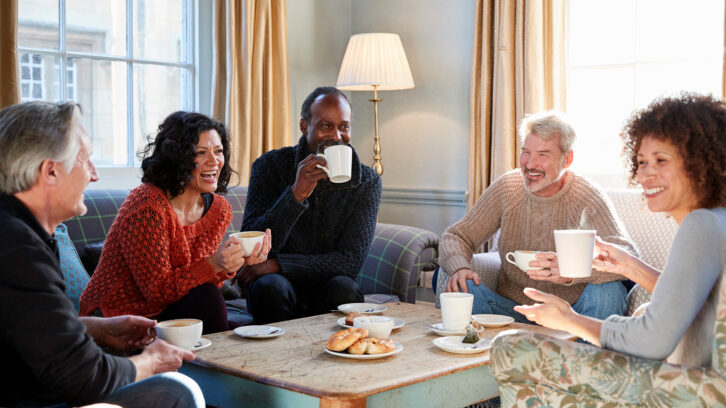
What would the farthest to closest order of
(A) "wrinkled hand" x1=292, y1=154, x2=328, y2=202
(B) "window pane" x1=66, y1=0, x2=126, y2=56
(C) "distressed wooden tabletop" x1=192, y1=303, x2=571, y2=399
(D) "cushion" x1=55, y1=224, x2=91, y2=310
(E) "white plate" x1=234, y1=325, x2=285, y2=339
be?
(B) "window pane" x1=66, y1=0, x2=126, y2=56
(A) "wrinkled hand" x1=292, y1=154, x2=328, y2=202
(D) "cushion" x1=55, y1=224, x2=91, y2=310
(E) "white plate" x1=234, y1=325, x2=285, y2=339
(C) "distressed wooden tabletop" x1=192, y1=303, x2=571, y2=399

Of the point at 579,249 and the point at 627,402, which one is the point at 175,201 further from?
the point at 627,402

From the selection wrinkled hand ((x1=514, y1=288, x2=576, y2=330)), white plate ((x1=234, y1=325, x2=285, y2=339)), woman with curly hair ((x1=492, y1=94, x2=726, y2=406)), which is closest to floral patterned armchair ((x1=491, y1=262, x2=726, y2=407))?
woman with curly hair ((x1=492, y1=94, x2=726, y2=406))

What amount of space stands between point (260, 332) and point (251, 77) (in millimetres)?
2188

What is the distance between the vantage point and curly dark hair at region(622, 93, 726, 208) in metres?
1.40

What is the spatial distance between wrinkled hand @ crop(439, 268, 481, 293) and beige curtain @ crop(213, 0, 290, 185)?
154 centimetres

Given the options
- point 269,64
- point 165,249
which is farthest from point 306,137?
point 269,64

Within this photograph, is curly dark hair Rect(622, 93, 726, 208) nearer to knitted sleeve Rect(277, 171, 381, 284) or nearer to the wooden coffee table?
the wooden coffee table

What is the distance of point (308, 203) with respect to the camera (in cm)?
287

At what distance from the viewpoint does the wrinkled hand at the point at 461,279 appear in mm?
2633

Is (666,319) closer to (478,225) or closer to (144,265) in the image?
(144,265)

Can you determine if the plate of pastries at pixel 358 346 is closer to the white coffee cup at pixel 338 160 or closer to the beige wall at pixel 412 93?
the white coffee cup at pixel 338 160

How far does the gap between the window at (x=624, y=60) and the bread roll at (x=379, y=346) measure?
2.14 metres

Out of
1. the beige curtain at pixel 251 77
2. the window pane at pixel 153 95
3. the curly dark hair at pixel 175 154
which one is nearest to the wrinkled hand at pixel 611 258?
the curly dark hair at pixel 175 154

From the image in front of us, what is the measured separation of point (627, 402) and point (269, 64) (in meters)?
3.06
